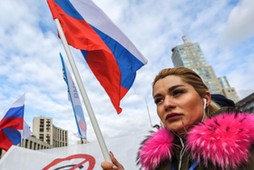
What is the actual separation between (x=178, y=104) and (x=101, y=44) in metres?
1.79

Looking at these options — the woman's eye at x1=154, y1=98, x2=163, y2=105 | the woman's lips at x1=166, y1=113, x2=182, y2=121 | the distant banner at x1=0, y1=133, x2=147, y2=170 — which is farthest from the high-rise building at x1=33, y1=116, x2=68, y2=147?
the woman's lips at x1=166, y1=113, x2=182, y2=121

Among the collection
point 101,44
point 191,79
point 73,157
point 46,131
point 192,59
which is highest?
point 192,59

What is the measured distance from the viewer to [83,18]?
3.08m

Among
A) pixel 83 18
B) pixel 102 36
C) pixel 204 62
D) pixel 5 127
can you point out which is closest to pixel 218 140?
pixel 102 36

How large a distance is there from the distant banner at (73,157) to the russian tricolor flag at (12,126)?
3.72 m

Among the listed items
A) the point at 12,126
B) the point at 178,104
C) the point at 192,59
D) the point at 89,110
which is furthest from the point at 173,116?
the point at 192,59

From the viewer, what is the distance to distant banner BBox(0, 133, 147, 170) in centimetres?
359

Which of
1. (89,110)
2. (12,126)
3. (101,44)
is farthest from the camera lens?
(12,126)

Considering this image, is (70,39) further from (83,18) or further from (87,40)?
(83,18)

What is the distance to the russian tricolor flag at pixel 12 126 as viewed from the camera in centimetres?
688

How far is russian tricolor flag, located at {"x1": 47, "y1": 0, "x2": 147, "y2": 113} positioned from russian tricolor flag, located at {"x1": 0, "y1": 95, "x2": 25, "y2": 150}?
18.3 ft

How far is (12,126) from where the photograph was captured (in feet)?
23.2

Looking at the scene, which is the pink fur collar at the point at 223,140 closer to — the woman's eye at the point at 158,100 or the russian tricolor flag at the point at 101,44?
the woman's eye at the point at 158,100

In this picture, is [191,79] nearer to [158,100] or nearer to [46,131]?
[158,100]
